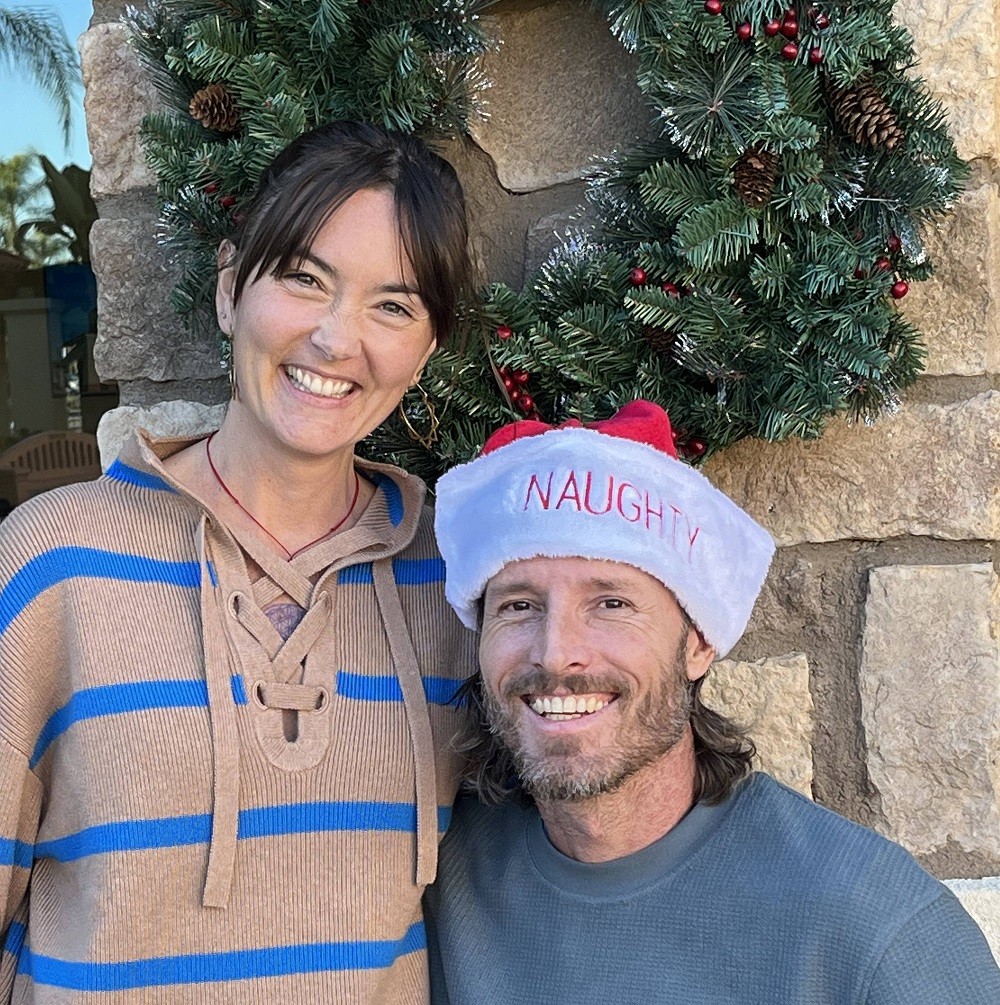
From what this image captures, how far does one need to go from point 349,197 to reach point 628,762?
799mm

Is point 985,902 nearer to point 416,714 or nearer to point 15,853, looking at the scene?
point 416,714

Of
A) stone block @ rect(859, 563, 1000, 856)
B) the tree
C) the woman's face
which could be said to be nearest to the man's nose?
the woman's face

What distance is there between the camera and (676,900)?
1.46 meters

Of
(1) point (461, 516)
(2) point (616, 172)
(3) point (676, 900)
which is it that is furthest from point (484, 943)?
(2) point (616, 172)

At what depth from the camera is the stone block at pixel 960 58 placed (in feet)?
5.68

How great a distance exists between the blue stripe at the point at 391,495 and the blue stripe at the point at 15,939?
700mm

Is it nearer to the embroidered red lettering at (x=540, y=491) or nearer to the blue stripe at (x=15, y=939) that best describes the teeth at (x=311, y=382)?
the embroidered red lettering at (x=540, y=491)

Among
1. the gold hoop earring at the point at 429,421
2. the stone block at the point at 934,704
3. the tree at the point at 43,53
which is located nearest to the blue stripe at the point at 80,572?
the gold hoop earring at the point at 429,421

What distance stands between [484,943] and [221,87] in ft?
4.21

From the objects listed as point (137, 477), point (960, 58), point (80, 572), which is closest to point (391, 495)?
point (137, 477)

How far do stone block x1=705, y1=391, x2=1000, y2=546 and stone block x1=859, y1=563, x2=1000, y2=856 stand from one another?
80 mm

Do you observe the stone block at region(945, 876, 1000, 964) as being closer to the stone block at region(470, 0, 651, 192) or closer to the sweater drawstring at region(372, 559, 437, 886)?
the sweater drawstring at region(372, 559, 437, 886)

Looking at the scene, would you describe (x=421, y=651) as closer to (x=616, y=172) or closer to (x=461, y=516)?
(x=461, y=516)

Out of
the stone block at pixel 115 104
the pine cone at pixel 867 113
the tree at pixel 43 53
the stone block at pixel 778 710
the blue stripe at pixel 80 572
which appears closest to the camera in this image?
the blue stripe at pixel 80 572
